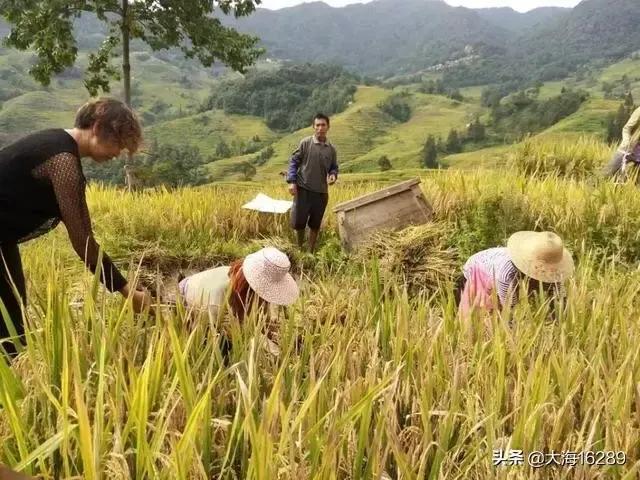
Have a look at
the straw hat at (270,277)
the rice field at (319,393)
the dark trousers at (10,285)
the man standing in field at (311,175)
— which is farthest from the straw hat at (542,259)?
the man standing in field at (311,175)

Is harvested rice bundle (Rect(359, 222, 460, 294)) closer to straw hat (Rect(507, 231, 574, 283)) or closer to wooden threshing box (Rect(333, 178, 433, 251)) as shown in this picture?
wooden threshing box (Rect(333, 178, 433, 251))

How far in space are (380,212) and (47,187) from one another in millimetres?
3698

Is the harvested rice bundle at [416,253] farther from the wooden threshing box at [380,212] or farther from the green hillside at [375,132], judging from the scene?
the green hillside at [375,132]

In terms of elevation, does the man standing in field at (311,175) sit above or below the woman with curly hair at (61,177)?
below

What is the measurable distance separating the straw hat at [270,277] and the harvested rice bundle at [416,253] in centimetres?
248

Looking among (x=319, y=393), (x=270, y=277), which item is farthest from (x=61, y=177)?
(x=319, y=393)

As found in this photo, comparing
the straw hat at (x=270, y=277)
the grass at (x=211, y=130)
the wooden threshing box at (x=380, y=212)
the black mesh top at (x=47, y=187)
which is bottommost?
the grass at (x=211, y=130)

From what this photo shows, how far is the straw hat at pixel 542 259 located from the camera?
253cm

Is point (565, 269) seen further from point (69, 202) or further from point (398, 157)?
point (398, 157)

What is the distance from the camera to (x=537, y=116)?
5250cm

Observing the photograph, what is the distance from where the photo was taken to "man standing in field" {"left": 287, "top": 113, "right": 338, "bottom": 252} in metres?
5.57

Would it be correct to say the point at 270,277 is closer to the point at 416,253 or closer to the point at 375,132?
the point at 416,253

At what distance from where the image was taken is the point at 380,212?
5.36m

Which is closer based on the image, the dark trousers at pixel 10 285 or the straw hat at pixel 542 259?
the dark trousers at pixel 10 285
